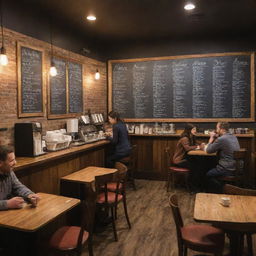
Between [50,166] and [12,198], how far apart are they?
→ 136cm

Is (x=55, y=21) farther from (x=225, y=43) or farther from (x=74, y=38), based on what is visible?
(x=225, y=43)

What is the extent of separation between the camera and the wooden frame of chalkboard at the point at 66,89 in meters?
5.41

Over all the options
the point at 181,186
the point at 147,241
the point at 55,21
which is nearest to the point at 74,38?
the point at 55,21

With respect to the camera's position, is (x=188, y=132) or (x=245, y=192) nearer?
(x=245, y=192)

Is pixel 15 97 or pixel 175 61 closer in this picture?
pixel 15 97

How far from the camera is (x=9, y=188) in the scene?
3021 millimetres

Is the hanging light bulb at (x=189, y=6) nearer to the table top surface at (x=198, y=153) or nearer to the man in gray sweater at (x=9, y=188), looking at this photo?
the table top surface at (x=198, y=153)

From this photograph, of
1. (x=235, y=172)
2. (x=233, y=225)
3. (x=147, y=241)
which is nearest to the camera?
(x=233, y=225)

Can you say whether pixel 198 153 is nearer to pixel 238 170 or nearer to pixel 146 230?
pixel 238 170

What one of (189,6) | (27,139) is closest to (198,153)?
(189,6)

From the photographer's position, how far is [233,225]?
248 centimetres

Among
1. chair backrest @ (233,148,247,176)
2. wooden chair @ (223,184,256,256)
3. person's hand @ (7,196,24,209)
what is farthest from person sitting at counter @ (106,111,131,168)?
person's hand @ (7,196,24,209)

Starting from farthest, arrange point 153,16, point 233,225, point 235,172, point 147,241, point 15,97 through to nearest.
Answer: point 153,16 < point 235,172 < point 15,97 < point 147,241 < point 233,225

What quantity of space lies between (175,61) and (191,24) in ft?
4.23
